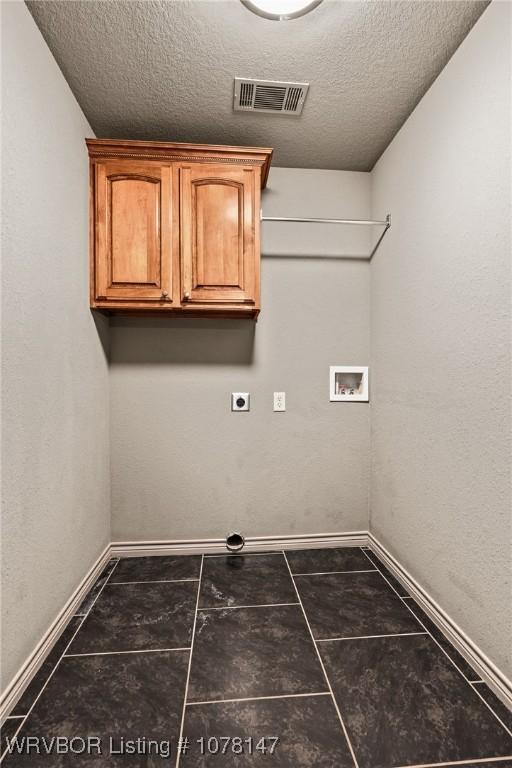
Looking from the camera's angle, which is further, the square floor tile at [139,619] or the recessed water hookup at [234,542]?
the recessed water hookup at [234,542]

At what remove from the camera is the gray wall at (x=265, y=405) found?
2.23m

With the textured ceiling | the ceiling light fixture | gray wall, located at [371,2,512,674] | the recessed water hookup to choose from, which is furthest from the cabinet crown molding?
the recessed water hookup

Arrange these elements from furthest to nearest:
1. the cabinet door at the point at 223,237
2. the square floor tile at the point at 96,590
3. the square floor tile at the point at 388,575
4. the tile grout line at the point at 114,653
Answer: the cabinet door at the point at 223,237, the square floor tile at the point at 388,575, the square floor tile at the point at 96,590, the tile grout line at the point at 114,653

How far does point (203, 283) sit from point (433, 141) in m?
1.30

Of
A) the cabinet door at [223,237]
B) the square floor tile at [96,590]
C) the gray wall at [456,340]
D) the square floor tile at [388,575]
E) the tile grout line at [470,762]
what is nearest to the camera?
the tile grout line at [470,762]

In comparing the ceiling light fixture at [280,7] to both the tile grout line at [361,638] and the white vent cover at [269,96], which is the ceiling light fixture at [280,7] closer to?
the white vent cover at [269,96]

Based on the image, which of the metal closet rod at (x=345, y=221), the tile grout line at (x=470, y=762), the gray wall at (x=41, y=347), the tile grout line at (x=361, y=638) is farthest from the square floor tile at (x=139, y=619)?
the metal closet rod at (x=345, y=221)

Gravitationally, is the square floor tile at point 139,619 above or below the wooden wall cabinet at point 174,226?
below

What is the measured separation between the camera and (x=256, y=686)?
1.26 m

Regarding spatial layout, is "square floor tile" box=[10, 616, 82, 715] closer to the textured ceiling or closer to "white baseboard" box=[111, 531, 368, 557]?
"white baseboard" box=[111, 531, 368, 557]

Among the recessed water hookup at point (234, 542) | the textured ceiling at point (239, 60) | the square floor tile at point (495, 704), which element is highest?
the textured ceiling at point (239, 60)

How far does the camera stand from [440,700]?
1.21 metres

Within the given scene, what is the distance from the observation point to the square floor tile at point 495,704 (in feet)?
3.75

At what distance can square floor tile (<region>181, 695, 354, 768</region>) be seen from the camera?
40.1 inches
